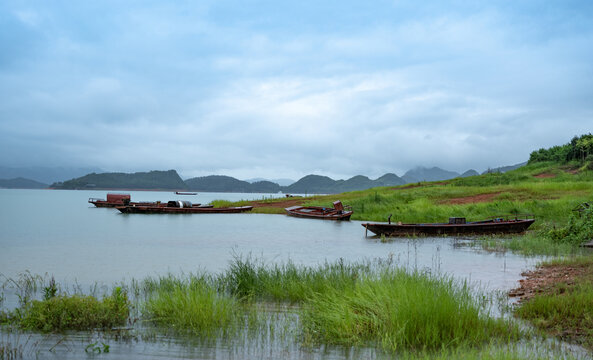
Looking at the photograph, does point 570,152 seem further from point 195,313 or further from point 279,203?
point 195,313

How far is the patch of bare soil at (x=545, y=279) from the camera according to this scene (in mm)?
11008

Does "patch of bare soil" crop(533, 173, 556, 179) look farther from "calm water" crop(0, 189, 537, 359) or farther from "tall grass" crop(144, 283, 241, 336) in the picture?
"tall grass" crop(144, 283, 241, 336)

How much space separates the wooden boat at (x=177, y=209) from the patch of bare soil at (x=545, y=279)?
152 ft

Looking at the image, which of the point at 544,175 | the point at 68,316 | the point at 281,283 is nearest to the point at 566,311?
the point at 281,283

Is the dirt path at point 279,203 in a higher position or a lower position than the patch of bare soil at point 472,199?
lower

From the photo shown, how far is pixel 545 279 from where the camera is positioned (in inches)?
Result: 493

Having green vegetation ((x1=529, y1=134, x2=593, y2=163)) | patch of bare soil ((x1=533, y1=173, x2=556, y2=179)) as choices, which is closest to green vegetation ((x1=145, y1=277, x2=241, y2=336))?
patch of bare soil ((x1=533, y1=173, x2=556, y2=179))

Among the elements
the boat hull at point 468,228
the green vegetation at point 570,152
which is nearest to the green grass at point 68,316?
the boat hull at point 468,228

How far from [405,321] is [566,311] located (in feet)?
11.8

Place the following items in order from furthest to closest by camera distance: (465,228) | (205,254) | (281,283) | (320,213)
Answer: (320,213) → (465,228) → (205,254) → (281,283)

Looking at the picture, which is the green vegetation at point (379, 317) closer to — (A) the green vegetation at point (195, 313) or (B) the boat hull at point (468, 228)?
(A) the green vegetation at point (195, 313)

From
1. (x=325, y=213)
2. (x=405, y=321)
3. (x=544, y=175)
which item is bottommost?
(x=325, y=213)

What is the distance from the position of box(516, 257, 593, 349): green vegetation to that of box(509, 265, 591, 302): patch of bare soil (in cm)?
35

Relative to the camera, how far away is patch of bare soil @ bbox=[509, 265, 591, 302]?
36.1 ft
